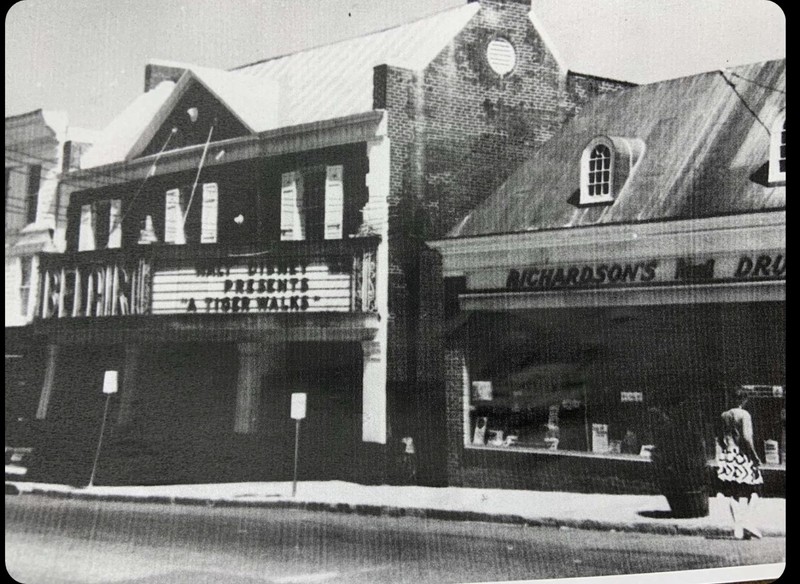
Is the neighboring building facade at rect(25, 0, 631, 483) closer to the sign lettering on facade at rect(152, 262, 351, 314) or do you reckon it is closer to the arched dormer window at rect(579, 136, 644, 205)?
the sign lettering on facade at rect(152, 262, 351, 314)

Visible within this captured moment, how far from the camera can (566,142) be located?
567cm

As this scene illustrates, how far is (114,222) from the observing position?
534 centimetres

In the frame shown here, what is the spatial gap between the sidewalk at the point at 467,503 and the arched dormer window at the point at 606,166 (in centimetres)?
176

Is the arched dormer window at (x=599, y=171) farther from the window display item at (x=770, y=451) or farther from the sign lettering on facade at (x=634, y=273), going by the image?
the window display item at (x=770, y=451)

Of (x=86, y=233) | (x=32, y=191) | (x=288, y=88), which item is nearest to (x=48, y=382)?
(x=86, y=233)

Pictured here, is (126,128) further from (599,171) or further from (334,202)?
(599,171)

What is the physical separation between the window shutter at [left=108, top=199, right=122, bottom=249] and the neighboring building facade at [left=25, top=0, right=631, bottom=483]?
0.04ft

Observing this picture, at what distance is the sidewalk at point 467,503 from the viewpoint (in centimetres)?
517

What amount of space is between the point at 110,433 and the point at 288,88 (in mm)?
2183

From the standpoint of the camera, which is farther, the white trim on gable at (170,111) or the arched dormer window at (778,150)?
the arched dormer window at (778,150)

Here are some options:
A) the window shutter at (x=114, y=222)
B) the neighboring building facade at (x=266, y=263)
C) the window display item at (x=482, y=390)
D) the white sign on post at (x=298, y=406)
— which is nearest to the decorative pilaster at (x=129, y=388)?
the neighboring building facade at (x=266, y=263)

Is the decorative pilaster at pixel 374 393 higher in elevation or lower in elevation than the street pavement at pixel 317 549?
higher

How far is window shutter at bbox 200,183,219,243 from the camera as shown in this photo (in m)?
5.31

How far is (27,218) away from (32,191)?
0.49ft
